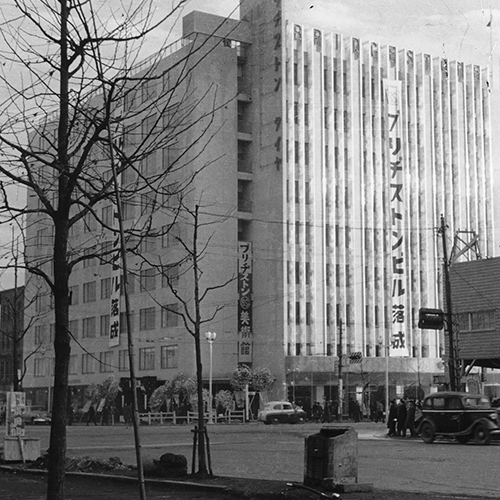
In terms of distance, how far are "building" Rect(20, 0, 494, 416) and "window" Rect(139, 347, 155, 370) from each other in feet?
0.60

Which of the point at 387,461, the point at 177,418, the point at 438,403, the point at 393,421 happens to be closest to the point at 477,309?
the point at 393,421

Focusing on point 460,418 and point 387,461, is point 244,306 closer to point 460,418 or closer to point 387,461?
point 460,418

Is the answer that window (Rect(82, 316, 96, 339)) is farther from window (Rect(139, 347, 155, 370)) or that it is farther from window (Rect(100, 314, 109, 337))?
window (Rect(139, 347, 155, 370))

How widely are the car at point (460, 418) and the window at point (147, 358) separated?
5077 centimetres

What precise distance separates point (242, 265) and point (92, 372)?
776 inches

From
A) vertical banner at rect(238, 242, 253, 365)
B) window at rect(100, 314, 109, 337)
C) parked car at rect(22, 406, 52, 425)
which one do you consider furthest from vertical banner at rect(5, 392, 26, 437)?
window at rect(100, 314, 109, 337)

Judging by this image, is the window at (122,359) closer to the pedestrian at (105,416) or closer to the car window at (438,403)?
the pedestrian at (105,416)

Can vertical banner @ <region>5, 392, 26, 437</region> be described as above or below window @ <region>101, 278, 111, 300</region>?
below

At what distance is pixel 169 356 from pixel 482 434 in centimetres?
5090

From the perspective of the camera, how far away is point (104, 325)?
91.8 meters

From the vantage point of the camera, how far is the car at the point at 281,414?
64875 mm

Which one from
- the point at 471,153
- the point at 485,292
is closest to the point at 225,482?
the point at 485,292

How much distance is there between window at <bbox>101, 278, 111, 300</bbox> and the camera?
90.9 m

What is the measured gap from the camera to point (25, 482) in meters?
18.7
